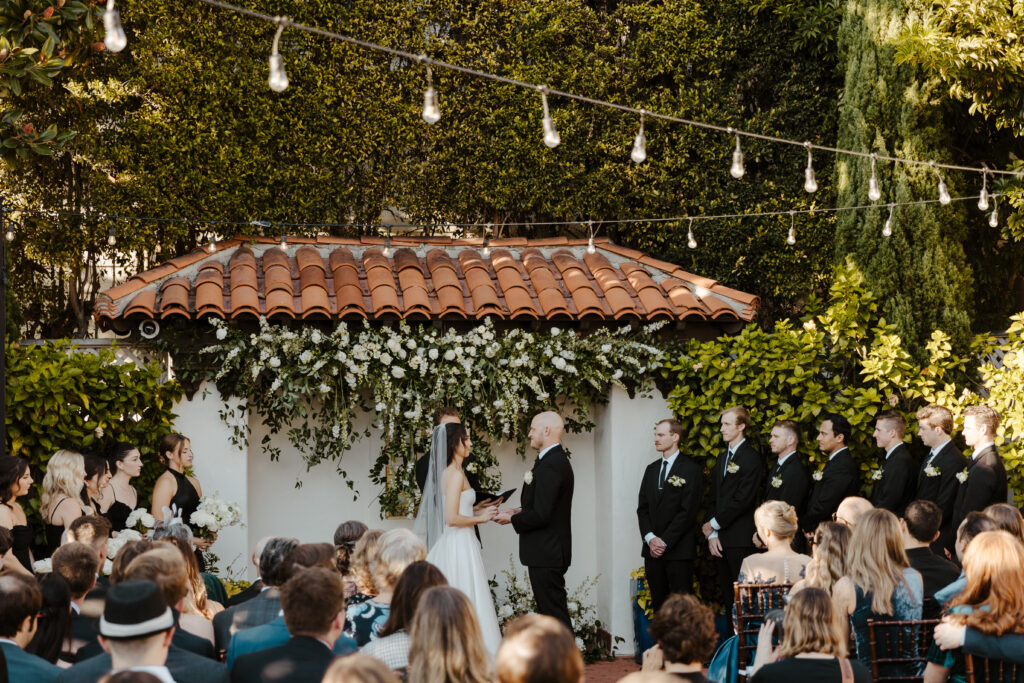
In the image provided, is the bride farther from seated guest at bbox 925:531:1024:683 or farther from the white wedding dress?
seated guest at bbox 925:531:1024:683

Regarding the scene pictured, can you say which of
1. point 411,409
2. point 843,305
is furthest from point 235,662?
point 843,305

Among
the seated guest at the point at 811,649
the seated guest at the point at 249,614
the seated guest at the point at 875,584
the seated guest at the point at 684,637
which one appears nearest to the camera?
the seated guest at the point at 684,637

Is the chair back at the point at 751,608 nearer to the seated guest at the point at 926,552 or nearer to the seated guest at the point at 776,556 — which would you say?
the seated guest at the point at 776,556

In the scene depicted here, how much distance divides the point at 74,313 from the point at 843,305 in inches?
285

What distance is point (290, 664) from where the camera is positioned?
3.54m

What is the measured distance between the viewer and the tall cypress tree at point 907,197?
28.6 feet

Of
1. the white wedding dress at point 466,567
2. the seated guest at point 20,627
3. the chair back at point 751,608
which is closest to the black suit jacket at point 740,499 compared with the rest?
the white wedding dress at point 466,567

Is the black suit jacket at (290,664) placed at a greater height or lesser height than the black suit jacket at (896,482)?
lesser

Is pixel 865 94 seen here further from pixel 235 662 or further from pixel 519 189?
pixel 235 662

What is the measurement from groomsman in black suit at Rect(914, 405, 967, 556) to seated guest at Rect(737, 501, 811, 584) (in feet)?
6.80

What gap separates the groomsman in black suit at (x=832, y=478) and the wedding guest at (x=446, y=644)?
4.83 meters

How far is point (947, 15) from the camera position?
8.27 m

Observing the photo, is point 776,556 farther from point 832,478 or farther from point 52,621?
point 52,621

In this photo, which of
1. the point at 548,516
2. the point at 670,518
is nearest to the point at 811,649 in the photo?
the point at 548,516
